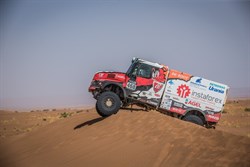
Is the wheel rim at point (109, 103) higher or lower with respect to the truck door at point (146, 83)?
lower

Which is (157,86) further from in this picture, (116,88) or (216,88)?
(216,88)

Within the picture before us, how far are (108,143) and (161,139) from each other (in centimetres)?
195

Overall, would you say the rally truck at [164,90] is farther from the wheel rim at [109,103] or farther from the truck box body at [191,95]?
the wheel rim at [109,103]

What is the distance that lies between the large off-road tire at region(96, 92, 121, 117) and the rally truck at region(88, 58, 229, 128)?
0.99 ft

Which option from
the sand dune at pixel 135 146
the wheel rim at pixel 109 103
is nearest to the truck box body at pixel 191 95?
the wheel rim at pixel 109 103

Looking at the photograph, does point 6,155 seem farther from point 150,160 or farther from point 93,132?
point 150,160

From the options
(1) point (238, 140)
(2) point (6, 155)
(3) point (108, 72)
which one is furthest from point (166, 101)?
(2) point (6, 155)

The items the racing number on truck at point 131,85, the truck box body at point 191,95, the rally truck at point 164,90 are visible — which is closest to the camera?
the rally truck at point 164,90

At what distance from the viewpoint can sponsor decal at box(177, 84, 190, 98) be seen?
15.6 m

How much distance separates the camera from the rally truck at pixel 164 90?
1477cm

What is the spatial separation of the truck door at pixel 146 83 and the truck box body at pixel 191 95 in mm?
415

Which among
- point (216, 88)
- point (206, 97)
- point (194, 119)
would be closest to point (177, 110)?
point (194, 119)

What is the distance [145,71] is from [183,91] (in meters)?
2.26

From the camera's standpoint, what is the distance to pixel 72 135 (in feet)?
42.7
